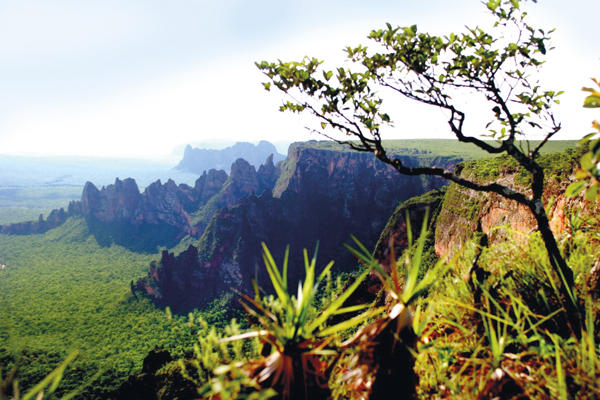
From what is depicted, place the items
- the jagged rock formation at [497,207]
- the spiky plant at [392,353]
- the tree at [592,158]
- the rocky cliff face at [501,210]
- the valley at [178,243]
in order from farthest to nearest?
1. the valley at [178,243]
2. the jagged rock formation at [497,207]
3. the rocky cliff face at [501,210]
4. the spiky plant at [392,353]
5. the tree at [592,158]

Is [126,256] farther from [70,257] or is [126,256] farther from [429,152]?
[429,152]

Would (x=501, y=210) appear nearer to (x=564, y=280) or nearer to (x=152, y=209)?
(x=564, y=280)

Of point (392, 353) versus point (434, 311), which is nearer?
point (392, 353)

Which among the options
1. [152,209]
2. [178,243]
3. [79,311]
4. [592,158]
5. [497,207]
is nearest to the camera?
[592,158]

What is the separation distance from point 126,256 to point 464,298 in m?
113

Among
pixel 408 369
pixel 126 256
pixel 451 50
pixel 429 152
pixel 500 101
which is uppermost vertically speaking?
pixel 429 152

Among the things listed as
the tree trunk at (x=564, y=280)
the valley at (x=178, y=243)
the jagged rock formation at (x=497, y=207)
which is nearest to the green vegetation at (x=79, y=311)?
the valley at (x=178, y=243)

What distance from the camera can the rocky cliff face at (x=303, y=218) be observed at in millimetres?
71875

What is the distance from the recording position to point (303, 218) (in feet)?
304

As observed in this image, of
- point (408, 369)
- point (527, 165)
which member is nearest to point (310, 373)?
point (408, 369)

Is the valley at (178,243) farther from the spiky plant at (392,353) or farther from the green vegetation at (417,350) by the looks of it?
the spiky plant at (392,353)

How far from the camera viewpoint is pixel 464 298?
246 centimetres

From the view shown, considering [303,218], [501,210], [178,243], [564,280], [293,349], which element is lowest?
[178,243]

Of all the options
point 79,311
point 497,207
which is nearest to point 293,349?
point 497,207
